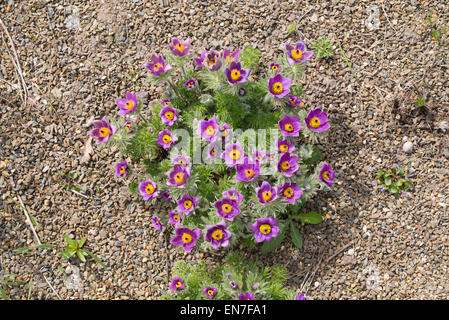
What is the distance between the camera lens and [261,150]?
13.5ft

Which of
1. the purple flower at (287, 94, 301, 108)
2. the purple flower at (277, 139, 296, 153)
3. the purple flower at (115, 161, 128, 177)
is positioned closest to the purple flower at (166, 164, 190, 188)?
the purple flower at (115, 161, 128, 177)

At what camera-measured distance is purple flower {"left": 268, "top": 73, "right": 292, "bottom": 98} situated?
4012 millimetres

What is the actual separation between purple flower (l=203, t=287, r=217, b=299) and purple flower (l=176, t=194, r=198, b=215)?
0.77 meters

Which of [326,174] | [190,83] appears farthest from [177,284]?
[190,83]

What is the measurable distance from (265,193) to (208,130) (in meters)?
0.84

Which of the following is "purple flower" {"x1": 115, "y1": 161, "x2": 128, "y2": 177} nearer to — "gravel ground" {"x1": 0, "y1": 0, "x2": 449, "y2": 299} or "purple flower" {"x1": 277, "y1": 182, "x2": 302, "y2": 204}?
"gravel ground" {"x1": 0, "y1": 0, "x2": 449, "y2": 299}

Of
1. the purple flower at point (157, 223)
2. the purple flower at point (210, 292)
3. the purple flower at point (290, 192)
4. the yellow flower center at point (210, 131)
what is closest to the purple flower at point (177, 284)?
the purple flower at point (210, 292)

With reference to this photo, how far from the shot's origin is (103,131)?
405 cm

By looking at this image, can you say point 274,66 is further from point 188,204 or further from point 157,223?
point 157,223

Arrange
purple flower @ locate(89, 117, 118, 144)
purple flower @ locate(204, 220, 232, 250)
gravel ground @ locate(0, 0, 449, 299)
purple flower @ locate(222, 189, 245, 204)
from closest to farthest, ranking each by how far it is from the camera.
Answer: purple flower @ locate(204, 220, 232, 250)
purple flower @ locate(222, 189, 245, 204)
purple flower @ locate(89, 117, 118, 144)
gravel ground @ locate(0, 0, 449, 299)

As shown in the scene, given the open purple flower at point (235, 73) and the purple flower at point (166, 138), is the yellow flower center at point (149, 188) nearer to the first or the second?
the purple flower at point (166, 138)

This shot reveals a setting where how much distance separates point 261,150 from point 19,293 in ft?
10.1

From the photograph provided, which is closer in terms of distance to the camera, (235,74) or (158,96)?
(235,74)

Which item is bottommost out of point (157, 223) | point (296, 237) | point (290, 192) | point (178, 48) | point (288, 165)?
point (296, 237)
